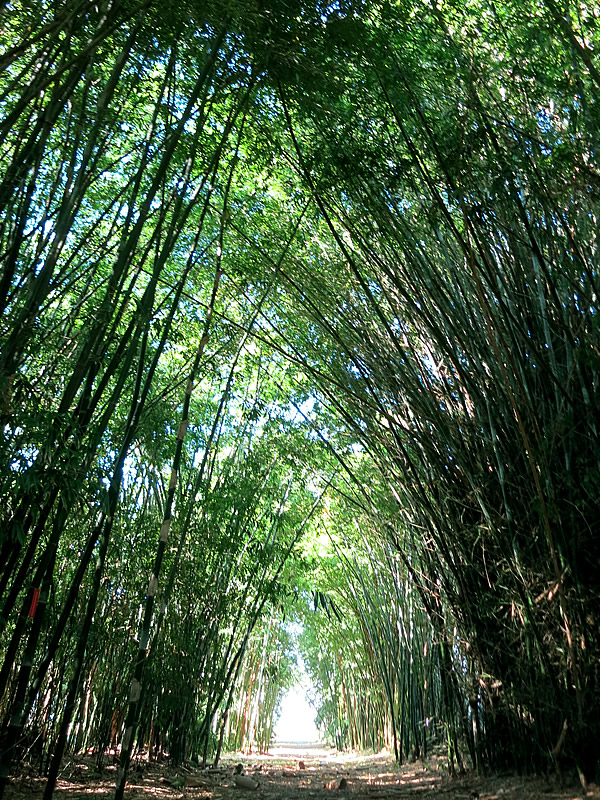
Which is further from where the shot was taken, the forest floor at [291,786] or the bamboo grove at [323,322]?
the forest floor at [291,786]

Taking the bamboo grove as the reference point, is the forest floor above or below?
below

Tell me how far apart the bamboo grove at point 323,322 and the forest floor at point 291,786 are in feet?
0.55

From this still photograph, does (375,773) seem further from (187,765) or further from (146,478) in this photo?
(146,478)

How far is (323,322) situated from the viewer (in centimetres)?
407

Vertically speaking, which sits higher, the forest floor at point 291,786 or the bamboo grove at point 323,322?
the bamboo grove at point 323,322

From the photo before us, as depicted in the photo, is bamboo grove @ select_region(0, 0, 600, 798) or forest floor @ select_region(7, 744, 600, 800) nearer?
bamboo grove @ select_region(0, 0, 600, 798)

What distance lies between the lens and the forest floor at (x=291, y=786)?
116 inches

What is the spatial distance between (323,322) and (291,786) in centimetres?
337

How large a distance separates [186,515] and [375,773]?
106 inches

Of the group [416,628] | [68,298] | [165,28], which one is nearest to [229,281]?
[68,298]

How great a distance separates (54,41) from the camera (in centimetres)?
215

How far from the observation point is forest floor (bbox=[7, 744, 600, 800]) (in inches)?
116

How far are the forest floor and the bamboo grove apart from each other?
169 millimetres

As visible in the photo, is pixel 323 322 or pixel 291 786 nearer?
pixel 323 322
